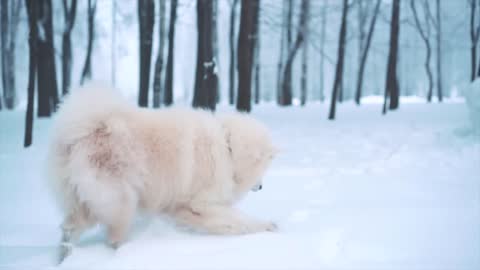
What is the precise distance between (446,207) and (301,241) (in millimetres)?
1853

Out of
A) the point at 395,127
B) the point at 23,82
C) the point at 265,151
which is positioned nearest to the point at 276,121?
the point at 395,127

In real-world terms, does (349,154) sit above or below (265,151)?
below

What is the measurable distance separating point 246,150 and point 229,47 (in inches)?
989

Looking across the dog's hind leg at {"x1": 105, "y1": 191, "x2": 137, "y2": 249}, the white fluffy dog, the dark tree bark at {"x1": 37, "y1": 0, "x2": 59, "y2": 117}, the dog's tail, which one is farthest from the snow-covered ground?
the dark tree bark at {"x1": 37, "y1": 0, "x2": 59, "y2": 117}

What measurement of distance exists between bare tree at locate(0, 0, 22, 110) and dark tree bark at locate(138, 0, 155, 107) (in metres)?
12.3

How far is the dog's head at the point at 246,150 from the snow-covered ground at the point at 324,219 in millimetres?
507

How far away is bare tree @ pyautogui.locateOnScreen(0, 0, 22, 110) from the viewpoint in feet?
75.4

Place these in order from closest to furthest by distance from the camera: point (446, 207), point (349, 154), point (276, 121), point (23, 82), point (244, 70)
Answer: point (446, 207) → point (349, 154) → point (244, 70) → point (276, 121) → point (23, 82)

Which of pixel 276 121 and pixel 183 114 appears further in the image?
pixel 276 121

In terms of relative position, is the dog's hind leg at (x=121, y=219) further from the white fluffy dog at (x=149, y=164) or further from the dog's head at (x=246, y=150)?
the dog's head at (x=246, y=150)

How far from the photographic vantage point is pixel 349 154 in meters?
8.09

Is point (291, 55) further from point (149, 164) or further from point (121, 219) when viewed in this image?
point (121, 219)

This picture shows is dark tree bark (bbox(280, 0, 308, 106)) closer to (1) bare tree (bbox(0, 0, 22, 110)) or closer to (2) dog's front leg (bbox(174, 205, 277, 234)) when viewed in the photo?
(1) bare tree (bbox(0, 0, 22, 110))

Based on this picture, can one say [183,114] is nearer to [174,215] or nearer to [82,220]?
[174,215]
